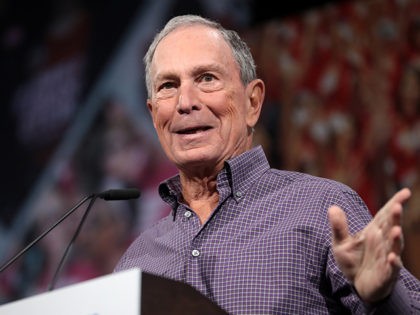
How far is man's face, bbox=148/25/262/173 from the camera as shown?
212 centimetres

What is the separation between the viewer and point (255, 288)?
178 cm

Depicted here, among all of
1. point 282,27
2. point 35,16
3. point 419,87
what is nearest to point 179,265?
point 419,87

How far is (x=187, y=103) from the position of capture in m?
2.11

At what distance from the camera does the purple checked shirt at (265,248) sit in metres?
1.74

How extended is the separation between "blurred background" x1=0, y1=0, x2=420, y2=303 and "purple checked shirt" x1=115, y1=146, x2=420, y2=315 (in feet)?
4.64

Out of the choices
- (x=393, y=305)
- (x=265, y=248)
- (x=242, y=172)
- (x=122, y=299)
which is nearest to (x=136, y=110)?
(x=242, y=172)

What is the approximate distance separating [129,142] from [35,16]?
1215mm

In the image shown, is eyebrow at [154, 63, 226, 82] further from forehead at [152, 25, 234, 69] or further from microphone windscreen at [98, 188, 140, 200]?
microphone windscreen at [98, 188, 140, 200]

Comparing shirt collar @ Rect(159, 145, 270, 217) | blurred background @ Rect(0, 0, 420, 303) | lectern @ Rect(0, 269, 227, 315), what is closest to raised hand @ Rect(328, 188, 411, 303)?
lectern @ Rect(0, 269, 227, 315)

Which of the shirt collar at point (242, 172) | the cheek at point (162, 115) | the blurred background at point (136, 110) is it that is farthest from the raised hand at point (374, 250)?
the blurred background at point (136, 110)

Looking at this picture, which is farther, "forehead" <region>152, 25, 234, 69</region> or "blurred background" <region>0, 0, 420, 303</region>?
"blurred background" <region>0, 0, 420, 303</region>

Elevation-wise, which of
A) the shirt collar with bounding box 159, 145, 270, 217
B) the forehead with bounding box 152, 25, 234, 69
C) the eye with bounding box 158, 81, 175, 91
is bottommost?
the shirt collar with bounding box 159, 145, 270, 217

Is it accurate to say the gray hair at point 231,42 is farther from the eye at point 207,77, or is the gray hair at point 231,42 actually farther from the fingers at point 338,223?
the fingers at point 338,223

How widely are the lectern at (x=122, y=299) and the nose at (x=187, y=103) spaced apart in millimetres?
800
